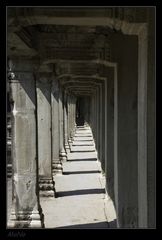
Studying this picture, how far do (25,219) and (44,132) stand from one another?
15.1 ft

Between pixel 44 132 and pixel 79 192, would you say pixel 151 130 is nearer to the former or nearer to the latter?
pixel 44 132

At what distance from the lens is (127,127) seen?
7.52m

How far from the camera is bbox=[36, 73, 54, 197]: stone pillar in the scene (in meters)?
13.0

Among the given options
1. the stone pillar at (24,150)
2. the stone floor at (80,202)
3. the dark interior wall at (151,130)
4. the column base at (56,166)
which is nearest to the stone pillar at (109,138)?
the stone floor at (80,202)

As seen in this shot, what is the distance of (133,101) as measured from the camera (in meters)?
6.83

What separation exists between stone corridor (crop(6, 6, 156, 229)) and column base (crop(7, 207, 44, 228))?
0.8 inches

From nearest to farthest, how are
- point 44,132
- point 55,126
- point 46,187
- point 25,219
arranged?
point 25,219, point 46,187, point 44,132, point 55,126

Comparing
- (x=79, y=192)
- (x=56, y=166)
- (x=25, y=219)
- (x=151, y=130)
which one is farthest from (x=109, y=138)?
(x=151, y=130)

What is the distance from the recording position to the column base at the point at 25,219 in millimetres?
8922

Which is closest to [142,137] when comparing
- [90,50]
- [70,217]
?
[90,50]

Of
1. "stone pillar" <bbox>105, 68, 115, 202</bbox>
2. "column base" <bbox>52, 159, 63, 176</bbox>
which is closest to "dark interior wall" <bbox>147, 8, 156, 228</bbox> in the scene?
"stone pillar" <bbox>105, 68, 115, 202</bbox>

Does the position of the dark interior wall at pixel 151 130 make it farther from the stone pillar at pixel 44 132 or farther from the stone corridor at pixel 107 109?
the stone pillar at pixel 44 132
